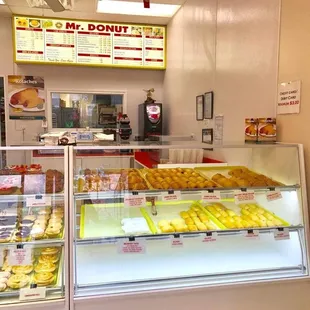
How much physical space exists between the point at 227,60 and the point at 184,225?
1972 mm

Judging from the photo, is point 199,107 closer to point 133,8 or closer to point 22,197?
point 133,8

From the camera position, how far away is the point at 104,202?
2.02 m

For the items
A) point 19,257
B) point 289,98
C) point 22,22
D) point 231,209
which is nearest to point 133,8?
point 22,22

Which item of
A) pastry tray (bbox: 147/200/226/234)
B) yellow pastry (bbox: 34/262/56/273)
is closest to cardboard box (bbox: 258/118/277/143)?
pastry tray (bbox: 147/200/226/234)

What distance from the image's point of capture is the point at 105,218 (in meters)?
2.12

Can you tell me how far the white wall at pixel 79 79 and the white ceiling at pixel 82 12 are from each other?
41 centimetres

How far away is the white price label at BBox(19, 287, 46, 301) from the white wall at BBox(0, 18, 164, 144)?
411 cm

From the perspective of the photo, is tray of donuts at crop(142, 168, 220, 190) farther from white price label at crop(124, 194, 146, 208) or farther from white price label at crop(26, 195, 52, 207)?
white price label at crop(26, 195, 52, 207)

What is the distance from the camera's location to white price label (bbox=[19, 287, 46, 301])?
5.43ft

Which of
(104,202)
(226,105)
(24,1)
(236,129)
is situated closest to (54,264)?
(104,202)

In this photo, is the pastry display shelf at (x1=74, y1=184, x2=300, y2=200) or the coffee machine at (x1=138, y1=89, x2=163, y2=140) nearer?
the pastry display shelf at (x1=74, y1=184, x2=300, y2=200)

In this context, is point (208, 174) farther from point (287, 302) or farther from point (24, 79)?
point (24, 79)

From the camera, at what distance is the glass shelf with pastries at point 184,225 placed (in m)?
1.86

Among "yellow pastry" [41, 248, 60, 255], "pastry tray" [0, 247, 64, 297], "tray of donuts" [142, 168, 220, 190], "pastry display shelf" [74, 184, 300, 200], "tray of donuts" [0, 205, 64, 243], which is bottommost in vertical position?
"pastry tray" [0, 247, 64, 297]
